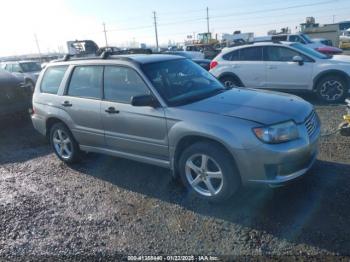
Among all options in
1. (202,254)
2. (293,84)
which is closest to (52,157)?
(202,254)

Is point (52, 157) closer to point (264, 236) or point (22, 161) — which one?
point (22, 161)

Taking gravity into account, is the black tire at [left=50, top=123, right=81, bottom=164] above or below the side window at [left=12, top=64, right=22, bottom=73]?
below

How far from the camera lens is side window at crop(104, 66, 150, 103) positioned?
4363mm

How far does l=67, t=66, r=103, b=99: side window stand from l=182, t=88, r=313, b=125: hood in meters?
1.57

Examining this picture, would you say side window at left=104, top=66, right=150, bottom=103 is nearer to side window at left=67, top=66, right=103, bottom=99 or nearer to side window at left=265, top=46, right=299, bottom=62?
side window at left=67, top=66, right=103, bottom=99

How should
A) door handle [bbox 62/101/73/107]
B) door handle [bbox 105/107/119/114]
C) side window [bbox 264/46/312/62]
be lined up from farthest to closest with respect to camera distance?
side window [bbox 264/46/312/62] → door handle [bbox 62/101/73/107] → door handle [bbox 105/107/119/114]

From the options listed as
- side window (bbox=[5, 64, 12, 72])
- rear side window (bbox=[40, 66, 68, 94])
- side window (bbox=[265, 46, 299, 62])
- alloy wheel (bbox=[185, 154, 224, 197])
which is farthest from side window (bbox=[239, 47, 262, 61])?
side window (bbox=[5, 64, 12, 72])

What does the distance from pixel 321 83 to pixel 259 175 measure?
602 centimetres

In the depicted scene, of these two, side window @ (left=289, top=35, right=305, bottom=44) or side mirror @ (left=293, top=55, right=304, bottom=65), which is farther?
side window @ (left=289, top=35, right=305, bottom=44)

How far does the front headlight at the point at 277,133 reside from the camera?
346cm

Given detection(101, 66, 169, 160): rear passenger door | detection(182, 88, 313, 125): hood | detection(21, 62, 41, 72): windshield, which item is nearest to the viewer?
detection(182, 88, 313, 125): hood

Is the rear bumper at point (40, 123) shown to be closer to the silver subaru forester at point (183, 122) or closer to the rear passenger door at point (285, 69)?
the silver subaru forester at point (183, 122)

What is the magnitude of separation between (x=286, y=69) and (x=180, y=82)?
211 inches

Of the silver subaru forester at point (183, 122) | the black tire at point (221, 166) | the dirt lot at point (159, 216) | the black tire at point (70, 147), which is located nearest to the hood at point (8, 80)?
the silver subaru forester at point (183, 122)
